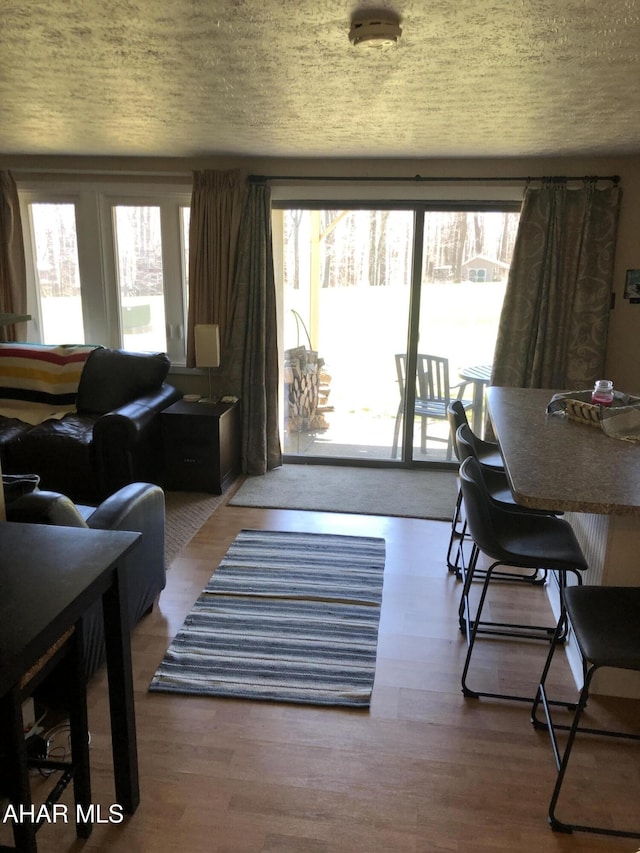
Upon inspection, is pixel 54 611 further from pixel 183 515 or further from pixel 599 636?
pixel 183 515

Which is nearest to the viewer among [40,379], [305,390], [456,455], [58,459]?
[456,455]

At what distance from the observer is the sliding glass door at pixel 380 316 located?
482 centimetres

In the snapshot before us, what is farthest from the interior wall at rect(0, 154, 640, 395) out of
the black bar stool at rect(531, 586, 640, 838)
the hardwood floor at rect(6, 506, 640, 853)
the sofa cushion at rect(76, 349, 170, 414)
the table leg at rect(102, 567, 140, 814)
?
the table leg at rect(102, 567, 140, 814)

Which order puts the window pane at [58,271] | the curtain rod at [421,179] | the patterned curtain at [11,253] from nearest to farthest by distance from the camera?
the curtain rod at [421,179] < the patterned curtain at [11,253] < the window pane at [58,271]

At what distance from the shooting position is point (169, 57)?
2.29 metres

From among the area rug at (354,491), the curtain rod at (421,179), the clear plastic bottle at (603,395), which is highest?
the curtain rod at (421,179)

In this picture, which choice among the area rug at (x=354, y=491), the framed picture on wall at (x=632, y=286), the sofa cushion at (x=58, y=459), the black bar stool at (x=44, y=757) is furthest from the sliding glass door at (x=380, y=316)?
the black bar stool at (x=44, y=757)

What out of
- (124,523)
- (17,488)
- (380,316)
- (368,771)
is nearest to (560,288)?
(380,316)

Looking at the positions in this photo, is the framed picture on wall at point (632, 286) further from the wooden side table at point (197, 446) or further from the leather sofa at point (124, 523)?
the leather sofa at point (124, 523)

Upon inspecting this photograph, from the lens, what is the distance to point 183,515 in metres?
4.16

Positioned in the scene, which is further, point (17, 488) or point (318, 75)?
point (318, 75)

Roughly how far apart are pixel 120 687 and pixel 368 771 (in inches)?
35.0

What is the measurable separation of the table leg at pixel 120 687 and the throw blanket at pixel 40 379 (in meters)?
3.29

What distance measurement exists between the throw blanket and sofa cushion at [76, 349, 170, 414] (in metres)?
0.09
